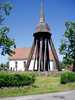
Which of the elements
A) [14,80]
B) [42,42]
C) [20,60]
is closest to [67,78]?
[14,80]

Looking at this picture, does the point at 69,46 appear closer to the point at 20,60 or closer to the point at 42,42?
the point at 42,42

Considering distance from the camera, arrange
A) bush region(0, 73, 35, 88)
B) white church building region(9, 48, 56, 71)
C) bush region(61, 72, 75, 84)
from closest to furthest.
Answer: bush region(0, 73, 35, 88)
bush region(61, 72, 75, 84)
white church building region(9, 48, 56, 71)

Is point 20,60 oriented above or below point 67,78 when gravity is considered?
above

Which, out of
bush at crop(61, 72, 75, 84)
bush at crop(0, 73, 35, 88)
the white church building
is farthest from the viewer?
the white church building

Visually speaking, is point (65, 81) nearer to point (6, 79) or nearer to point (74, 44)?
point (6, 79)

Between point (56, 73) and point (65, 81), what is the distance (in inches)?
833

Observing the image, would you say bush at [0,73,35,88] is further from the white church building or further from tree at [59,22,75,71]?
the white church building

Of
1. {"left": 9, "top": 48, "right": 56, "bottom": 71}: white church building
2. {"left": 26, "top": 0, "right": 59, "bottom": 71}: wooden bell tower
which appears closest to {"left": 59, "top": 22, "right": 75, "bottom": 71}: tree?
{"left": 26, "top": 0, "right": 59, "bottom": 71}: wooden bell tower

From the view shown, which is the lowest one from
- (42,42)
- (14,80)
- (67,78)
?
(67,78)

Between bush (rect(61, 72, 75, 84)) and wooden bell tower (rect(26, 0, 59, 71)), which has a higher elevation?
wooden bell tower (rect(26, 0, 59, 71))

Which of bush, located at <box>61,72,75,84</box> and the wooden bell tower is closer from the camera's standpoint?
bush, located at <box>61,72,75,84</box>

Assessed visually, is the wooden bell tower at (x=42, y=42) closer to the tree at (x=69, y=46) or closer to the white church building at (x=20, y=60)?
the tree at (x=69, y=46)

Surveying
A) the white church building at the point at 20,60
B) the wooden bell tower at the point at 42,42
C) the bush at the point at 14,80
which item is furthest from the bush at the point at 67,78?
the white church building at the point at 20,60

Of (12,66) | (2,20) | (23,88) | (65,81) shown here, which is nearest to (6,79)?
(23,88)
